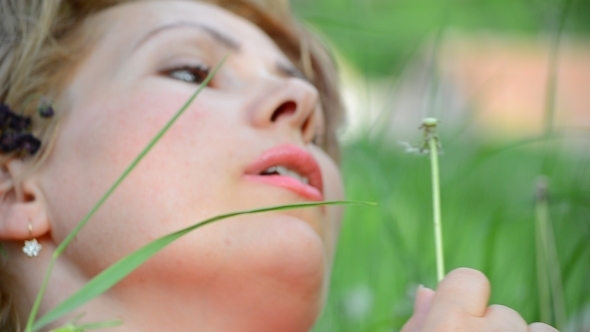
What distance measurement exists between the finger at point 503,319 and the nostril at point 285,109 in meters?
0.48

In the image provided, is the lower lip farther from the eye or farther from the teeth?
the eye

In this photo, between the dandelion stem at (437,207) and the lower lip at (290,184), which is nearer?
the dandelion stem at (437,207)

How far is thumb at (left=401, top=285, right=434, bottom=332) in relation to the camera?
3.11ft

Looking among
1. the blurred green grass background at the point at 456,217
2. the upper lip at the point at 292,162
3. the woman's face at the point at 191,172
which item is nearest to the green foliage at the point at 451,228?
the blurred green grass background at the point at 456,217

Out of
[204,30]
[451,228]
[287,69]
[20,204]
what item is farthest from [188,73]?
[451,228]

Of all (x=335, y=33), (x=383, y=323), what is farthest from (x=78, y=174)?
(x=335, y=33)

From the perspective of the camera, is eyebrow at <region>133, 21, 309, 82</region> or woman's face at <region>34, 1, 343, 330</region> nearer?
woman's face at <region>34, 1, 343, 330</region>

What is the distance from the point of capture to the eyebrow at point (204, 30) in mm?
1277

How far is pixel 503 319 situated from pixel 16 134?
2.60 feet

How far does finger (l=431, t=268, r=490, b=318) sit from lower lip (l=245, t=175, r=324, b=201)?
0.32m

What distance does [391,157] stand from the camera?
207 centimetres

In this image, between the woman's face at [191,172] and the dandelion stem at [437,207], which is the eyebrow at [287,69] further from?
the dandelion stem at [437,207]

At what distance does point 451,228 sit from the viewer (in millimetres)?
1819

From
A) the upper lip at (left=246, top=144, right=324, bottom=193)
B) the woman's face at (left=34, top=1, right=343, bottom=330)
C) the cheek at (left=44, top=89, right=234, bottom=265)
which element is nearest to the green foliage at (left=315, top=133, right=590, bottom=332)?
the upper lip at (left=246, top=144, right=324, bottom=193)
